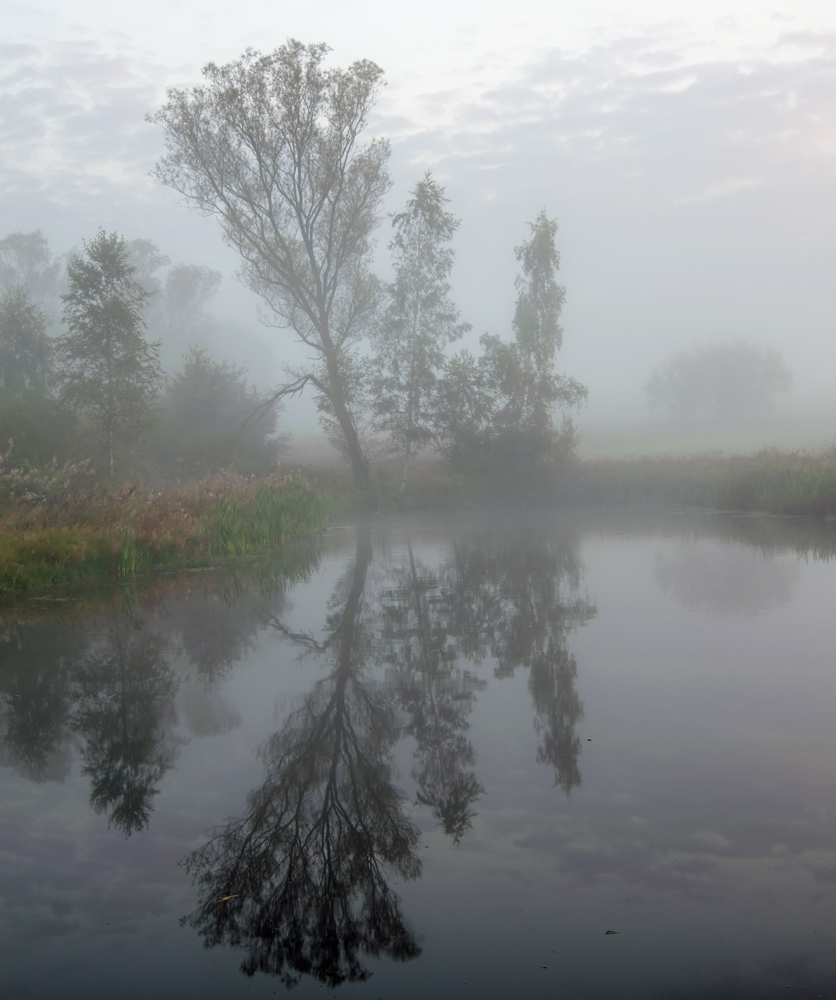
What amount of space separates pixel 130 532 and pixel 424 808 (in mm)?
9766

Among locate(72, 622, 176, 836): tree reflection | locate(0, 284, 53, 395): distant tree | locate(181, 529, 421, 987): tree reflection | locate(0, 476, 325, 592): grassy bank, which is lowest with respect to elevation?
locate(181, 529, 421, 987): tree reflection

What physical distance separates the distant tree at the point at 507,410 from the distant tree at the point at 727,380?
55163mm

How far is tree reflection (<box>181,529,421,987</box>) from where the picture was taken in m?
2.69

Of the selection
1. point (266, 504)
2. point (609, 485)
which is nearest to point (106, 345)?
point (266, 504)

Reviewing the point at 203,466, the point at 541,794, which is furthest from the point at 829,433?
the point at 541,794

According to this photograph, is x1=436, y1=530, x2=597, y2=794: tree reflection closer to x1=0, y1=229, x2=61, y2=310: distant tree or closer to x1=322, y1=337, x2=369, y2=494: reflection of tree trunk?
x1=322, y1=337, x2=369, y2=494: reflection of tree trunk

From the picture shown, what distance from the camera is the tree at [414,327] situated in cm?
3067

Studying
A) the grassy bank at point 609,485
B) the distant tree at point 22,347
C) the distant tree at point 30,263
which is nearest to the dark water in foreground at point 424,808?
the grassy bank at point 609,485

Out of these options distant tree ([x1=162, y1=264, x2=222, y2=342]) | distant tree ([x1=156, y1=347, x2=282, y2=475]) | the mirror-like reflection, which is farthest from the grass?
distant tree ([x1=162, y1=264, x2=222, y2=342])

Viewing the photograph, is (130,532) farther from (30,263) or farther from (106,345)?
(30,263)

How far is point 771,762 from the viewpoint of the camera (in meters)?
4.04

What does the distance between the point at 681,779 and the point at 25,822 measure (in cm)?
309

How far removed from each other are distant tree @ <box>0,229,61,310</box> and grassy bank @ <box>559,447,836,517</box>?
7840 cm

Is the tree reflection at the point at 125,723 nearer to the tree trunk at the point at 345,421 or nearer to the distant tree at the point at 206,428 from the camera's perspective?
the tree trunk at the point at 345,421
